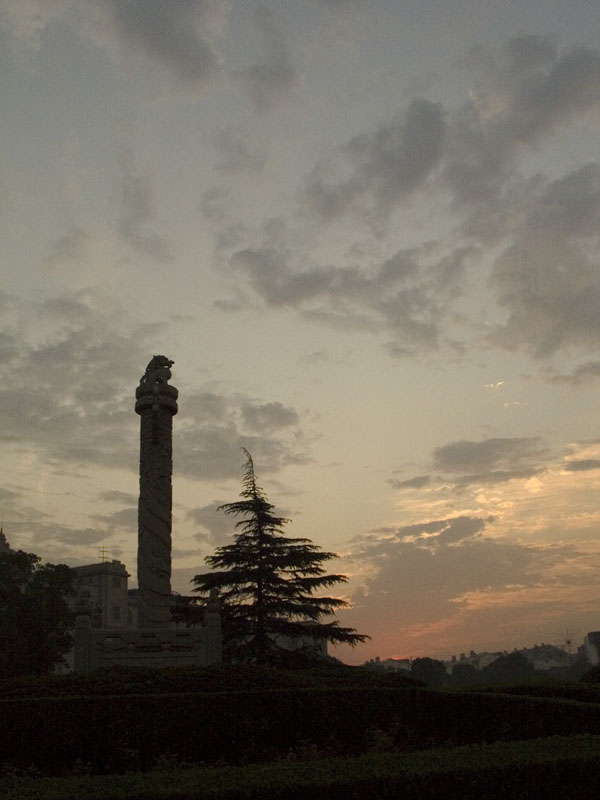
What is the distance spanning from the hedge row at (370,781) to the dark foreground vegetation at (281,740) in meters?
0.01

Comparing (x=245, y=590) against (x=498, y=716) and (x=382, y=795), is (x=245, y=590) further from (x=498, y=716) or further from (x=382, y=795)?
(x=382, y=795)

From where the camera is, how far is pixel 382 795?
609cm

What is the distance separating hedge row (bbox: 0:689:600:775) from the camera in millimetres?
9461

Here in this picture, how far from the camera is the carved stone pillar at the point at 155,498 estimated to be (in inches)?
790

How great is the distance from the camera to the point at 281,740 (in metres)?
10.3

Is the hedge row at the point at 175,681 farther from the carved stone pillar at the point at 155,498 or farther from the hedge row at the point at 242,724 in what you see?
the carved stone pillar at the point at 155,498

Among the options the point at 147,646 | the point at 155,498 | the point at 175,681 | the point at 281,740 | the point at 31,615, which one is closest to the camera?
the point at 281,740

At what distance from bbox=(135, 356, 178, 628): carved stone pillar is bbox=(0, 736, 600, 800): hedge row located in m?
13.4

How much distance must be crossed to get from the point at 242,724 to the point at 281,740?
61cm

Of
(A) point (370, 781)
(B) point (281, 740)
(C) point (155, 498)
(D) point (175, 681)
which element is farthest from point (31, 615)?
(A) point (370, 781)

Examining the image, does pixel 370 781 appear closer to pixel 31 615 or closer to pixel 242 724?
pixel 242 724

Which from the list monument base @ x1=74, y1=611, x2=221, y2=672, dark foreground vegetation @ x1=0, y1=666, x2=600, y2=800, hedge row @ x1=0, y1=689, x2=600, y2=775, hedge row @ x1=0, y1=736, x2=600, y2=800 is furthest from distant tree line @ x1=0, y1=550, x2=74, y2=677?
→ hedge row @ x1=0, y1=736, x2=600, y2=800

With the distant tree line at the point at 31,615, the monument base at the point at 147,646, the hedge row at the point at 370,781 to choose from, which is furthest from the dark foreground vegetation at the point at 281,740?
the distant tree line at the point at 31,615

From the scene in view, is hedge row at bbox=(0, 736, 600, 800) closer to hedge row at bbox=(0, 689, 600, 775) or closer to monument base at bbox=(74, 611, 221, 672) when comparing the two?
hedge row at bbox=(0, 689, 600, 775)
